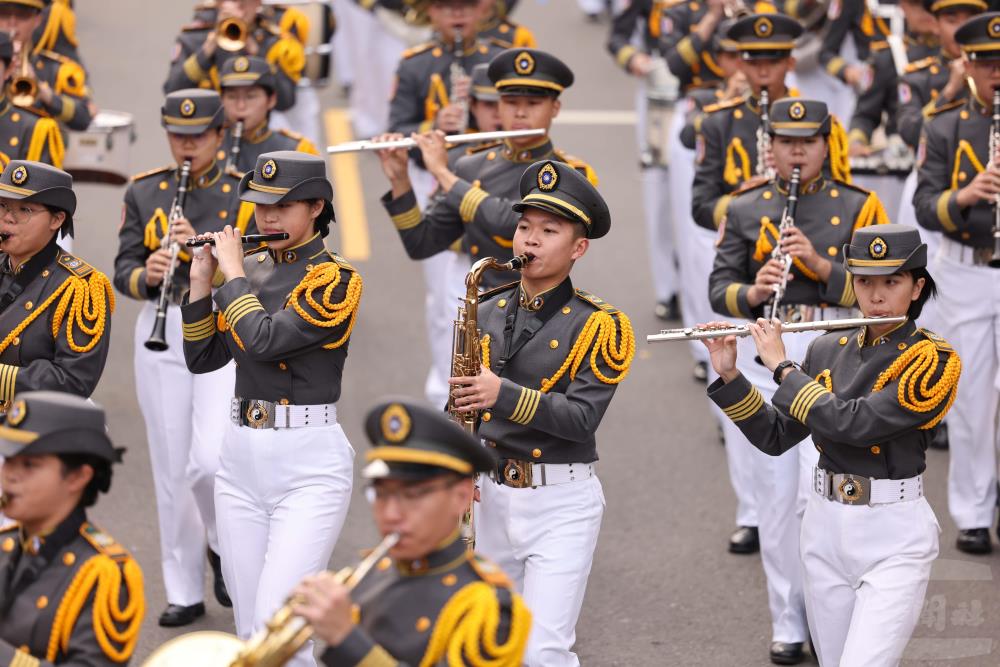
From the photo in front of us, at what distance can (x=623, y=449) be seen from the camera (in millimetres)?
12617

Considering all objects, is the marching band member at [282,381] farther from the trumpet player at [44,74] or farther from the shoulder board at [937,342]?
the trumpet player at [44,74]

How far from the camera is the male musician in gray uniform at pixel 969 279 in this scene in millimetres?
10469

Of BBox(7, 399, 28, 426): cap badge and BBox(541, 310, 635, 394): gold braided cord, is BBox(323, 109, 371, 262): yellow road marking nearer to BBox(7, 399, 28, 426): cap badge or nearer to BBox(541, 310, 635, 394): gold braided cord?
BBox(541, 310, 635, 394): gold braided cord

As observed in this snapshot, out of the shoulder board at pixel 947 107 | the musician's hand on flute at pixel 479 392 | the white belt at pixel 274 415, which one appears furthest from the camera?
the shoulder board at pixel 947 107

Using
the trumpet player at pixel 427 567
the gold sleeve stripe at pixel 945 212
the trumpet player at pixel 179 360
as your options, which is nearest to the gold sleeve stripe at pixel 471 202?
the trumpet player at pixel 179 360

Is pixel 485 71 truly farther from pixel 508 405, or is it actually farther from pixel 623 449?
pixel 508 405

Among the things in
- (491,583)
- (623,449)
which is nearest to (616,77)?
(623,449)

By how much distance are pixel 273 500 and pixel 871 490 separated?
2689 millimetres

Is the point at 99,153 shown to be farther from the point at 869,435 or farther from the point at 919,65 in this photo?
the point at 869,435

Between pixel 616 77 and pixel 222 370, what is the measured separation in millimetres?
13137

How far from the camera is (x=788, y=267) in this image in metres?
9.31

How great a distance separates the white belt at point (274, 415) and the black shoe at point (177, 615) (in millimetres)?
1918

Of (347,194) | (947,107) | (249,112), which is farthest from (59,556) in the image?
(347,194)

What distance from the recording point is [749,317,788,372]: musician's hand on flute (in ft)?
25.7
